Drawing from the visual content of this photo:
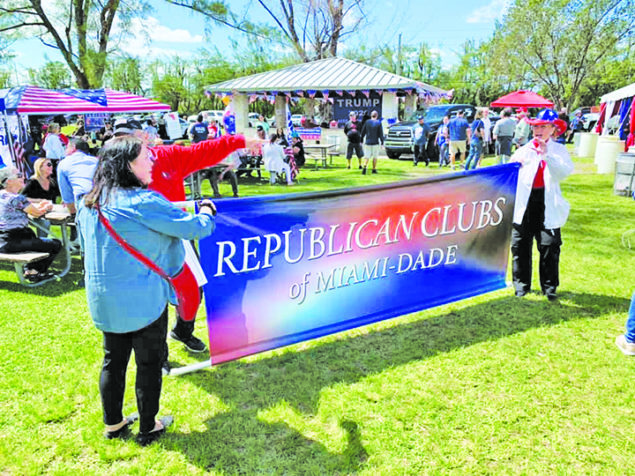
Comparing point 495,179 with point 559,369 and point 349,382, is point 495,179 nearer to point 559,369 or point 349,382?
point 559,369

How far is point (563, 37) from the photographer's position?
24.5 metres

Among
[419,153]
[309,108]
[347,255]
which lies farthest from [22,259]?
[309,108]

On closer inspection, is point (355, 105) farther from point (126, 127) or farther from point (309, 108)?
point (126, 127)

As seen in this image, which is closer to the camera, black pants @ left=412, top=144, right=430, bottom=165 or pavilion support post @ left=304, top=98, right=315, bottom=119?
black pants @ left=412, top=144, right=430, bottom=165

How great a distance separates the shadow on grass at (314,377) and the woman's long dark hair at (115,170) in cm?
154

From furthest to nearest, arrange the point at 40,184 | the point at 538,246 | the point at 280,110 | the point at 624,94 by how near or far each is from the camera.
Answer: the point at 280,110
the point at 624,94
the point at 40,184
the point at 538,246

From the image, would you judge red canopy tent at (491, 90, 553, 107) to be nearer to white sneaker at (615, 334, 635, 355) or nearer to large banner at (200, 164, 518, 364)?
large banner at (200, 164, 518, 364)

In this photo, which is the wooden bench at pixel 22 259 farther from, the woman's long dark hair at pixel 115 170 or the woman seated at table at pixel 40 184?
the woman's long dark hair at pixel 115 170

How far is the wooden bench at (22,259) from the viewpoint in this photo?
17.6ft

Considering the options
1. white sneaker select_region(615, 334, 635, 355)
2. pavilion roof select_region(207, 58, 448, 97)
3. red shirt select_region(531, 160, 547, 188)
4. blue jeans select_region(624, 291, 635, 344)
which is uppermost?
pavilion roof select_region(207, 58, 448, 97)

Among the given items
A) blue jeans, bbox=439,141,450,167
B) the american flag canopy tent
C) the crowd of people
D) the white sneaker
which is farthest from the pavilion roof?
the white sneaker

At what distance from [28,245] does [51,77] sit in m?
57.0

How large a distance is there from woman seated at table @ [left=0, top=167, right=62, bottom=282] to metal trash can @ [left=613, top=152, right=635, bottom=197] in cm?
1084

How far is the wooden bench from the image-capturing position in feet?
17.6
